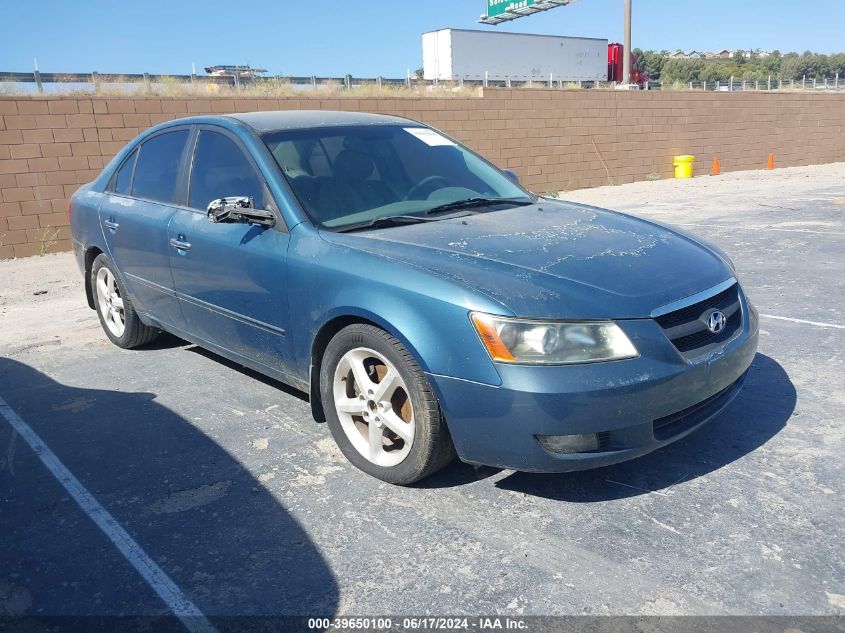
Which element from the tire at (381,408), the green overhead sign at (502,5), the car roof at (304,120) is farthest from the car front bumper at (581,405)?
the green overhead sign at (502,5)

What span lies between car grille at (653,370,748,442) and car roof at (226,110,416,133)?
253cm

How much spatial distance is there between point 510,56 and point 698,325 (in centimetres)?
3749

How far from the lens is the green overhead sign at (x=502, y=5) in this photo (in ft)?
109

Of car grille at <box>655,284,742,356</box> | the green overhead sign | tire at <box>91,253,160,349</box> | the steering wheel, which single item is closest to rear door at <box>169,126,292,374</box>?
the steering wheel

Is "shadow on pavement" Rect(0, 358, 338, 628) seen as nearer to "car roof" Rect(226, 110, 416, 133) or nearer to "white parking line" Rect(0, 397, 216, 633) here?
"white parking line" Rect(0, 397, 216, 633)

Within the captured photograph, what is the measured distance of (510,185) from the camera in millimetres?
4594

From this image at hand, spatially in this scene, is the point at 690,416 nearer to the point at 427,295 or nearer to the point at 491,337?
the point at 491,337

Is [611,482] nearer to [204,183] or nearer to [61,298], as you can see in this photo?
[204,183]

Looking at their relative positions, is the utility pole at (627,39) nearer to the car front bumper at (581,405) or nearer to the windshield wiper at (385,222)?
the windshield wiper at (385,222)

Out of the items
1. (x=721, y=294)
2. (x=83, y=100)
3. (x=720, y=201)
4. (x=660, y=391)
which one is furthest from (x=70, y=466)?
(x=720, y=201)

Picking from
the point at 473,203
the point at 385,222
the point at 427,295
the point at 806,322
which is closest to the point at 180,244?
the point at 385,222

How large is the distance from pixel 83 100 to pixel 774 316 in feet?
34.5

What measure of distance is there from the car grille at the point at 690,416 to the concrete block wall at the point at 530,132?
10.7 meters

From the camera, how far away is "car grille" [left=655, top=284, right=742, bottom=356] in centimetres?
295
